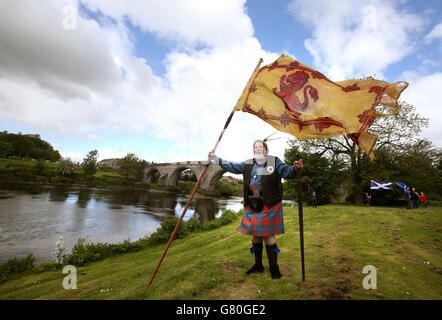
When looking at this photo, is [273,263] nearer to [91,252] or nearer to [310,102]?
[310,102]

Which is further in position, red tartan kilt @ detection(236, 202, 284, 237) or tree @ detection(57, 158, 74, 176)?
tree @ detection(57, 158, 74, 176)

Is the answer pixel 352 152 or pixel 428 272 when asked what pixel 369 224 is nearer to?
pixel 428 272

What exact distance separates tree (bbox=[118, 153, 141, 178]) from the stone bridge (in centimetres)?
482

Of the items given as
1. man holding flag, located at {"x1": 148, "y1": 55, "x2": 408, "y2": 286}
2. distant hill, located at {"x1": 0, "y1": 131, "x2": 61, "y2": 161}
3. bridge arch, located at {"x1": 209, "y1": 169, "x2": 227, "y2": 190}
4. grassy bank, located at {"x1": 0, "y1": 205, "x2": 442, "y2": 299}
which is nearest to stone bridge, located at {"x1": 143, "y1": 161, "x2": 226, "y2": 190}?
bridge arch, located at {"x1": 209, "y1": 169, "x2": 227, "y2": 190}

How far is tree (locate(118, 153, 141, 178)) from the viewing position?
6788 cm

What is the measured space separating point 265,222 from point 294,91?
2970mm

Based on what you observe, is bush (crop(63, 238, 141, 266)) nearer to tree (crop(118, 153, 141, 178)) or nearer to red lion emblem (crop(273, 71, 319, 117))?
red lion emblem (crop(273, 71, 319, 117))

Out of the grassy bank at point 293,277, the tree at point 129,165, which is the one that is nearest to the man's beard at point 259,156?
the grassy bank at point 293,277

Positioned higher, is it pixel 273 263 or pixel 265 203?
pixel 265 203

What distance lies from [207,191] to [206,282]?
46340 millimetres

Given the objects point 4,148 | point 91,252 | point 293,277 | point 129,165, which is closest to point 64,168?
point 129,165

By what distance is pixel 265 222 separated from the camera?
152 inches
